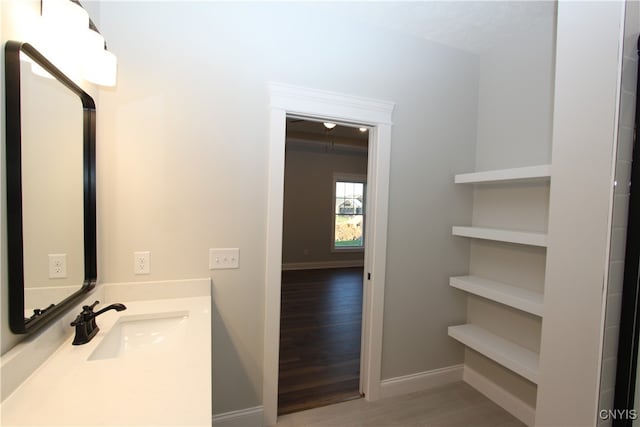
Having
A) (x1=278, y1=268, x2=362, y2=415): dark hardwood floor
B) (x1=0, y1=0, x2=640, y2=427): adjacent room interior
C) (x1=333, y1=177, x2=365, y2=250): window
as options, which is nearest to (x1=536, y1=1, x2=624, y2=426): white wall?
(x1=0, y1=0, x2=640, y2=427): adjacent room interior


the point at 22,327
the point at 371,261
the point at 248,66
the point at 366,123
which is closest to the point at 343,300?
the point at 371,261

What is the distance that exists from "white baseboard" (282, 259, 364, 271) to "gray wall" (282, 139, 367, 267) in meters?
0.05

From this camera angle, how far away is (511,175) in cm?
192

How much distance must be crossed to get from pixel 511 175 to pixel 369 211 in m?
0.99

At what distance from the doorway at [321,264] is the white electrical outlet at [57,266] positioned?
5.50 feet

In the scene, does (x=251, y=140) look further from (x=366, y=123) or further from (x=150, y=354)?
(x=150, y=354)

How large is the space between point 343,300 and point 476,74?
353 centimetres

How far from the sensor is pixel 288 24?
1.87 m

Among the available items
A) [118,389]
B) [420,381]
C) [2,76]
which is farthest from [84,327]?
[420,381]

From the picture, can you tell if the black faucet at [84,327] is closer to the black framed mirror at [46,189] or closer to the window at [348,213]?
the black framed mirror at [46,189]

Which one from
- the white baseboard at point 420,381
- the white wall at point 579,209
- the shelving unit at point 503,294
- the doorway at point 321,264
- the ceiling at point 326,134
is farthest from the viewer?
the ceiling at point 326,134

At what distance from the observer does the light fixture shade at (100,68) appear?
4.12ft

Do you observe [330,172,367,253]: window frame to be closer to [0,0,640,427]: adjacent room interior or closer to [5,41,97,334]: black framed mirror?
[0,0,640,427]: adjacent room interior

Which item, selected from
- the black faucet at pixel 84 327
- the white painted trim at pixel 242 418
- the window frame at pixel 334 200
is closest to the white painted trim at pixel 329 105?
the black faucet at pixel 84 327
